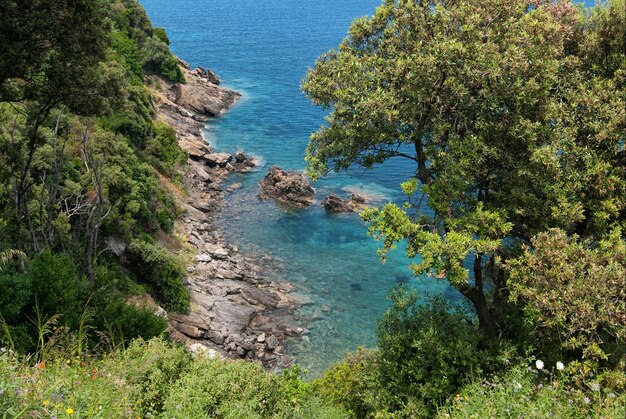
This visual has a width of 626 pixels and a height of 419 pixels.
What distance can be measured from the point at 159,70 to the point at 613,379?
2895 inches

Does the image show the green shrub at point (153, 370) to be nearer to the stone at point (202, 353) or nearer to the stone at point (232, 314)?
the stone at point (202, 353)

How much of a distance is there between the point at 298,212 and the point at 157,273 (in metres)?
20.5

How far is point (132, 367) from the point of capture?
38.2ft

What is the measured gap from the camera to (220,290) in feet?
117

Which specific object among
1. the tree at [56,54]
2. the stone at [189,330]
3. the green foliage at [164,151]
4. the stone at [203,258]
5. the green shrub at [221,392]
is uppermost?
the tree at [56,54]

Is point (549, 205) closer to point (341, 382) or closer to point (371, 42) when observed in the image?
point (371, 42)

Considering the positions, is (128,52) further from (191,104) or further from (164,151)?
(164,151)

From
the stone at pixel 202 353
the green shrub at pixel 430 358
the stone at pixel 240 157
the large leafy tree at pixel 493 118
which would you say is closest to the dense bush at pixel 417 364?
the green shrub at pixel 430 358

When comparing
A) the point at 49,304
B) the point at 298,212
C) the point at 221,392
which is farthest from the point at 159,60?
the point at 221,392

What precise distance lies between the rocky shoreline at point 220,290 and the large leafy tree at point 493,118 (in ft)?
30.8

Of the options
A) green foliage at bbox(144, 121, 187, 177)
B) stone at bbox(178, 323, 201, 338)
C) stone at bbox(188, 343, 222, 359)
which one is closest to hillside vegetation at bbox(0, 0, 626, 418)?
stone at bbox(188, 343, 222, 359)

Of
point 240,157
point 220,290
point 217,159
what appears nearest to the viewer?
point 220,290

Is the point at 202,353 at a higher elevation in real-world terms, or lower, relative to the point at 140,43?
lower

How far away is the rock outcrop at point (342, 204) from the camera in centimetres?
4972
